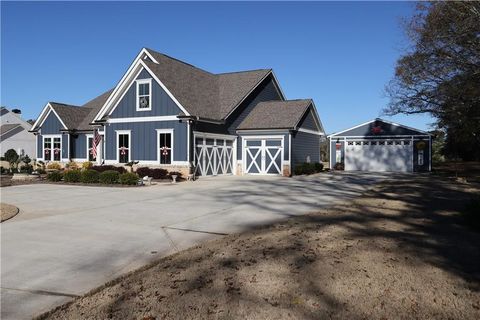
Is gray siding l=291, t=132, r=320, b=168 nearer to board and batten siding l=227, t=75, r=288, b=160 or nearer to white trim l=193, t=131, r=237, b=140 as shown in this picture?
board and batten siding l=227, t=75, r=288, b=160

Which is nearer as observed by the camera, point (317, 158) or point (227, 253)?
point (227, 253)

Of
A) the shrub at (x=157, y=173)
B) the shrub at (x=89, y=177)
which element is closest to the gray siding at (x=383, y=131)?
the shrub at (x=157, y=173)

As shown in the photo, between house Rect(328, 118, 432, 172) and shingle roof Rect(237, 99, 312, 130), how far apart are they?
7.24 meters

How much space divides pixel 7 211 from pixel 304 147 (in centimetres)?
2156

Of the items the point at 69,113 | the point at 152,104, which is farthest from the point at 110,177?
the point at 69,113

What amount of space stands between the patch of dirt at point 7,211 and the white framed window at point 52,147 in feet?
69.0

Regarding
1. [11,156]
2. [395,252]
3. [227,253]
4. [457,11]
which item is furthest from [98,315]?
[11,156]

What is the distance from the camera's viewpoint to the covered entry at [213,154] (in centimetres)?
2356

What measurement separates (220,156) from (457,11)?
15571mm

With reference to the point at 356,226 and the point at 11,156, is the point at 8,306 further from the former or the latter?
the point at 11,156

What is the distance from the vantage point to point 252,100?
96.1ft

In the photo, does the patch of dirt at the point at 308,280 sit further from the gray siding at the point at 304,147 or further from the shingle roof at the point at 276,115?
the gray siding at the point at 304,147

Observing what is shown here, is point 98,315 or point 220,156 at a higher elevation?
point 220,156

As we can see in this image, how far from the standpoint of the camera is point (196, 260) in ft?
19.3
